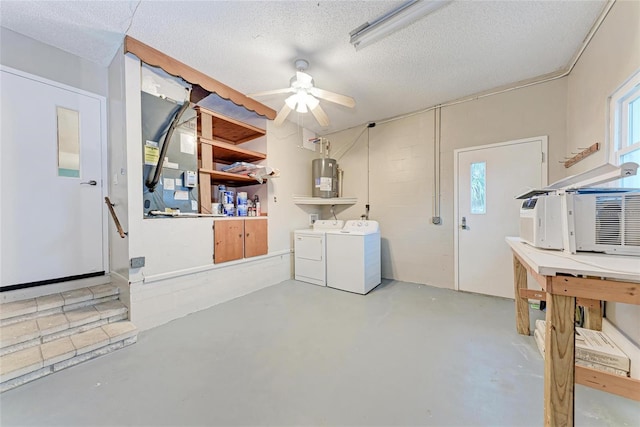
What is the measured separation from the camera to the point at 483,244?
10.1 feet

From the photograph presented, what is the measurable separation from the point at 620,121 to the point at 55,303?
4.90 metres

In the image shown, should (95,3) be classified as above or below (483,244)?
above

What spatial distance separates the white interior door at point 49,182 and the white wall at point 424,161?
3512 millimetres

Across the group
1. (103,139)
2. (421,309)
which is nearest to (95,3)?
(103,139)

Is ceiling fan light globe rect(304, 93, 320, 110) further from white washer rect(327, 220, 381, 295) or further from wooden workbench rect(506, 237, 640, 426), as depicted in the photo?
wooden workbench rect(506, 237, 640, 426)

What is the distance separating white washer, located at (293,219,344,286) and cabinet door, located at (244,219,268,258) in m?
0.58

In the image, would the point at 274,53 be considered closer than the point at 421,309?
Yes

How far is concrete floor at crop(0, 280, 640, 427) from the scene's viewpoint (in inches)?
50.4

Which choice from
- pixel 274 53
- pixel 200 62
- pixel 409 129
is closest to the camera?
pixel 274 53

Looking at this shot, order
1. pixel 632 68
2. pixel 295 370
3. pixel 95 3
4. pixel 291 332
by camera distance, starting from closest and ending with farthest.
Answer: pixel 632 68
pixel 295 370
pixel 95 3
pixel 291 332

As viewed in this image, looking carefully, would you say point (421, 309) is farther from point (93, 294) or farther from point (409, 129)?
point (93, 294)

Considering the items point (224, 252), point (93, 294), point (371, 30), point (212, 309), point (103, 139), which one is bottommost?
point (212, 309)

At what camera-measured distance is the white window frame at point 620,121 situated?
5.30ft

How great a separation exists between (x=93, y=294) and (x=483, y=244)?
14.7 ft
